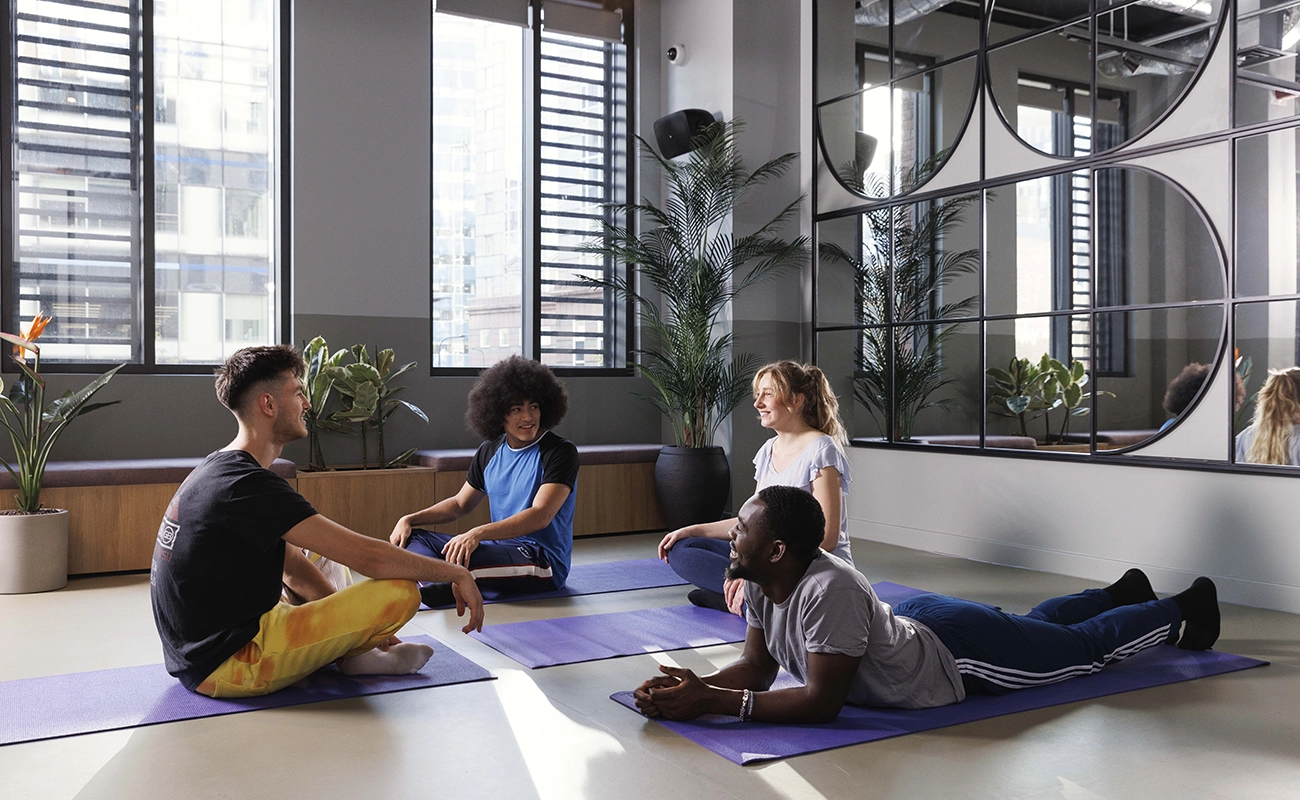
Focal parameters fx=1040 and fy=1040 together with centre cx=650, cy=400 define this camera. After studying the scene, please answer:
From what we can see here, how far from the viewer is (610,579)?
4.93 m

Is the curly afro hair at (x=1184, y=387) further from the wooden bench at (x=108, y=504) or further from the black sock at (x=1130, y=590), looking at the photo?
the wooden bench at (x=108, y=504)

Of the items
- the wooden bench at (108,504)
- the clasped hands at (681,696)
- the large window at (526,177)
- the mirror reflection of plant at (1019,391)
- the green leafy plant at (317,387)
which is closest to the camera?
the clasped hands at (681,696)

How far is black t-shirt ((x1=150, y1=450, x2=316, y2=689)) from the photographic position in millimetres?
2684

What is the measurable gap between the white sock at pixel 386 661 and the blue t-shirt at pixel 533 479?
112 centimetres

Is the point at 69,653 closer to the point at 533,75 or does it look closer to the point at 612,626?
the point at 612,626

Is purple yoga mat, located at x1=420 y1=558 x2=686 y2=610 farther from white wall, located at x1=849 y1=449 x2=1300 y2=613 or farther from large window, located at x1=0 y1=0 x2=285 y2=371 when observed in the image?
large window, located at x1=0 y1=0 x2=285 y2=371

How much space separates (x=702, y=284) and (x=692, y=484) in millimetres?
1264

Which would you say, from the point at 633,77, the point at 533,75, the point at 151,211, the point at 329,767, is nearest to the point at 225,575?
the point at 329,767

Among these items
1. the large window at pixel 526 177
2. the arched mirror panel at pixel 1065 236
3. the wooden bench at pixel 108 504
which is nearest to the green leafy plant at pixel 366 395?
the large window at pixel 526 177

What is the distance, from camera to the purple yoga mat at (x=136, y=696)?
276cm

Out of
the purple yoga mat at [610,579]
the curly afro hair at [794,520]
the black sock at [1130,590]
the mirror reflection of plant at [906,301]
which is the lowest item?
the purple yoga mat at [610,579]

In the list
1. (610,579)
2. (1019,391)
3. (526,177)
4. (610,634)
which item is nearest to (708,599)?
(610,634)

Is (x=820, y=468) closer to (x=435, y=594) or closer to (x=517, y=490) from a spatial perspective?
(x=517, y=490)

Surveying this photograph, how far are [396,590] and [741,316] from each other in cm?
428
